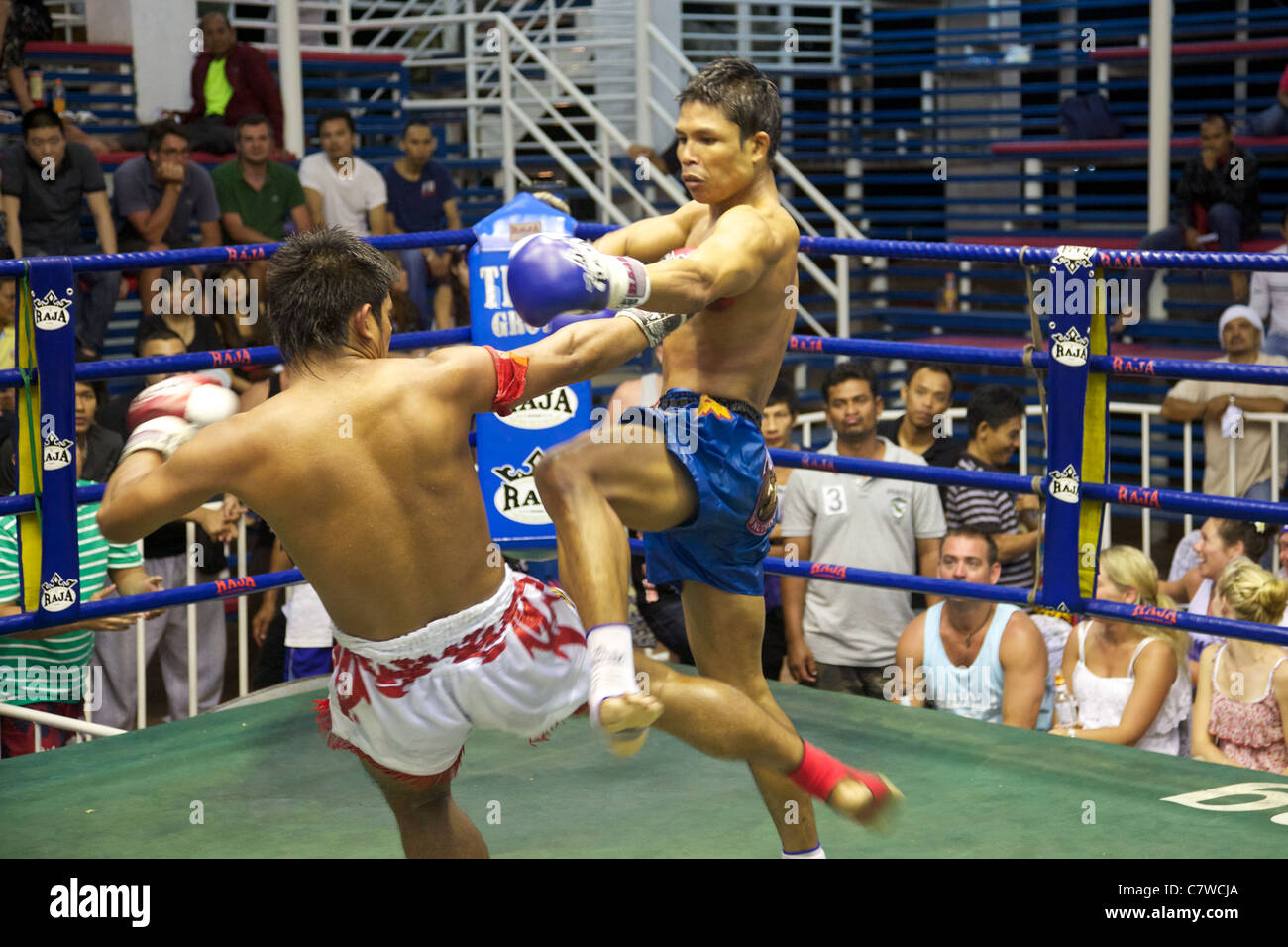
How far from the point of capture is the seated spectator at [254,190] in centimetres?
757

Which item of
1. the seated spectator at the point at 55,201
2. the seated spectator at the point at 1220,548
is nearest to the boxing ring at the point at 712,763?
the seated spectator at the point at 1220,548

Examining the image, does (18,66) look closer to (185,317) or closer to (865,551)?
(185,317)

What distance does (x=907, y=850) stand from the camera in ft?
11.4

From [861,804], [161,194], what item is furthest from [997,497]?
[161,194]

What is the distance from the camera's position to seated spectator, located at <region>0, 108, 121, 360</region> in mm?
7074

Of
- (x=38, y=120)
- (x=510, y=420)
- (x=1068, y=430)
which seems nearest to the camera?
(x=1068, y=430)

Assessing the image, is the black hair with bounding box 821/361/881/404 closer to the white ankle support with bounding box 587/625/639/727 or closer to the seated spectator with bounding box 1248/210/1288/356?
Result: the white ankle support with bounding box 587/625/639/727

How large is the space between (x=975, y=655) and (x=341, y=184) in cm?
492

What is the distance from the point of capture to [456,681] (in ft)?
8.91

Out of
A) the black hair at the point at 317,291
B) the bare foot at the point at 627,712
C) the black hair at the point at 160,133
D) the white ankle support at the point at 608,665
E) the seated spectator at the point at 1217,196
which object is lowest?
the bare foot at the point at 627,712

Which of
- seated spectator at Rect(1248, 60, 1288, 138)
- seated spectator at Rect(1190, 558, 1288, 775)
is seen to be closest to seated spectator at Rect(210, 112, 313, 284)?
seated spectator at Rect(1190, 558, 1288, 775)

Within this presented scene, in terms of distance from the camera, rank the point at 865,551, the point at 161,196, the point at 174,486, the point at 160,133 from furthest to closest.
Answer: the point at 161,196
the point at 160,133
the point at 865,551
the point at 174,486

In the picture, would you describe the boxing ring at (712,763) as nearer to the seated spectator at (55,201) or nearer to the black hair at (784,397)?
the black hair at (784,397)

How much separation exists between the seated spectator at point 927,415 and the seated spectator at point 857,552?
41 cm
